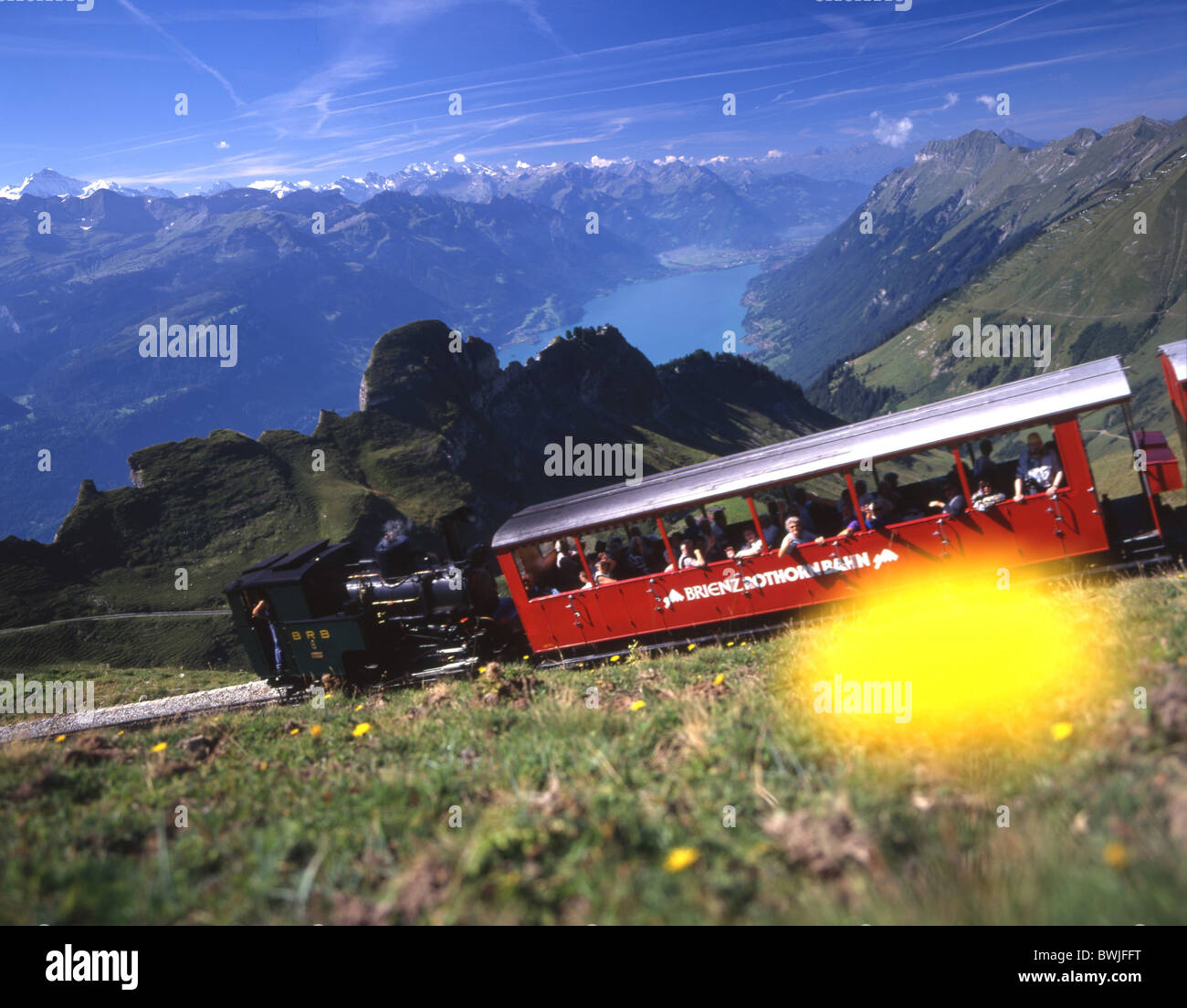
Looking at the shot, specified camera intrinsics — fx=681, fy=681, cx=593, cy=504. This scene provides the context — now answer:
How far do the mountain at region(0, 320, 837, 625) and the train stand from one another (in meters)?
53.8

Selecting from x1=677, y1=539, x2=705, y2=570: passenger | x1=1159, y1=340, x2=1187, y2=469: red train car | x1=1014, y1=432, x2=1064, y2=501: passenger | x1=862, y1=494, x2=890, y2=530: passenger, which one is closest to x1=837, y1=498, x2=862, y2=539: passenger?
x1=862, y1=494, x2=890, y2=530: passenger

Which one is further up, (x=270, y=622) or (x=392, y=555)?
(x=392, y=555)

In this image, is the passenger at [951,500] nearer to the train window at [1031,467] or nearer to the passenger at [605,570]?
the train window at [1031,467]

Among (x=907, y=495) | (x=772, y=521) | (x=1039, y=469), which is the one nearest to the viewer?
(x=1039, y=469)

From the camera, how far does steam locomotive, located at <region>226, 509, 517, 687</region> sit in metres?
17.1

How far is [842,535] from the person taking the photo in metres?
13.5

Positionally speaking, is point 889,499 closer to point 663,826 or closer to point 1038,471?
point 1038,471

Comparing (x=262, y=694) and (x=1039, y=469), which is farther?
(x=262, y=694)

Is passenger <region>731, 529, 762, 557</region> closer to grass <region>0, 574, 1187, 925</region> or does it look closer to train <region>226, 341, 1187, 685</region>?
train <region>226, 341, 1187, 685</region>

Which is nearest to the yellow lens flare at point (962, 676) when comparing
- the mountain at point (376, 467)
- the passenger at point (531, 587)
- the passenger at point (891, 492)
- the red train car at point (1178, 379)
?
the passenger at point (891, 492)

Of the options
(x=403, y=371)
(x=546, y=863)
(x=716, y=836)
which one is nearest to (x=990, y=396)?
(x=716, y=836)

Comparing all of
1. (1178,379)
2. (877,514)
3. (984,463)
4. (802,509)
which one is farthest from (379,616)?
(1178,379)

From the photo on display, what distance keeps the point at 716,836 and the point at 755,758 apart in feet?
4.09

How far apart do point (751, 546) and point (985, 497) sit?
451 cm
